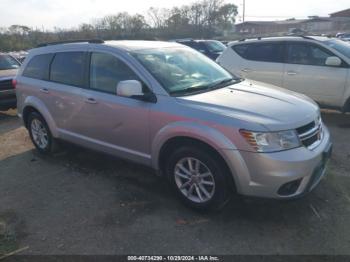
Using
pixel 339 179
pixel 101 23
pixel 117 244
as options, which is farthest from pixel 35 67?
pixel 101 23

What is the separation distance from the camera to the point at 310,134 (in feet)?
11.1

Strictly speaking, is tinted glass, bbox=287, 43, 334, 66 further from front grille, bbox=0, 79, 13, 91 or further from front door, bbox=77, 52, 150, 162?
front grille, bbox=0, 79, 13, 91

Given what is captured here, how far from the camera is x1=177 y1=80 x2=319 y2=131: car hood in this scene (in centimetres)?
319

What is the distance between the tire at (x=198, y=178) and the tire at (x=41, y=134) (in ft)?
8.24

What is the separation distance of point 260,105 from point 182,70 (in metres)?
1.16

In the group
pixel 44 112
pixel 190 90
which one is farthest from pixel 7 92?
pixel 190 90

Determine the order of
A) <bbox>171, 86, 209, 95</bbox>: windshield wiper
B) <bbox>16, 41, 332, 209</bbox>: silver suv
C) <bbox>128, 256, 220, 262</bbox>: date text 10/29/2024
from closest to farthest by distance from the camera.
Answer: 1. <bbox>128, 256, 220, 262</bbox>: date text 10/29/2024
2. <bbox>16, 41, 332, 209</bbox>: silver suv
3. <bbox>171, 86, 209, 95</bbox>: windshield wiper

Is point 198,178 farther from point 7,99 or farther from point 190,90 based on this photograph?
point 7,99

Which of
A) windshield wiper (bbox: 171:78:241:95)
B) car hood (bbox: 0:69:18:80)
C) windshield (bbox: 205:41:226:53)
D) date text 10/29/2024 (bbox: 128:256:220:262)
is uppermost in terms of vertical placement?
windshield wiper (bbox: 171:78:241:95)

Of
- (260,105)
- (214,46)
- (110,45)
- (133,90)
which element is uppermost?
(110,45)

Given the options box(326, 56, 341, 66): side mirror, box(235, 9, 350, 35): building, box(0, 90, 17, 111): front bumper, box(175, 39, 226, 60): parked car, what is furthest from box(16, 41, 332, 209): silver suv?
box(235, 9, 350, 35): building

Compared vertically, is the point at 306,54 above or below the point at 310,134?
above

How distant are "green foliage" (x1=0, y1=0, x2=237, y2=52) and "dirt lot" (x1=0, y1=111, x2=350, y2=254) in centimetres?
1526

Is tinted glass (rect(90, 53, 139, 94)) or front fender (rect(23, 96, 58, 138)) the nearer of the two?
tinted glass (rect(90, 53, 139, 94))
